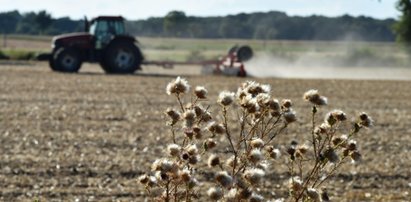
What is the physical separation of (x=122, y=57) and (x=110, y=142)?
17409mm

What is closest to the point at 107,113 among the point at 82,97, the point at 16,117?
the point at 16,117

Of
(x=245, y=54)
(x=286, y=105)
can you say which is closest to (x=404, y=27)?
(x=245, y=54)

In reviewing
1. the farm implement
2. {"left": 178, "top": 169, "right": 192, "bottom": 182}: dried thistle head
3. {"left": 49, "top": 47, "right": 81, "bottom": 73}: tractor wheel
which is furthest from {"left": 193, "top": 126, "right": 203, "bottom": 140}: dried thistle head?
{"left": 49, "top": 47, "right": 81, "bottom": 73}: tractor wheel

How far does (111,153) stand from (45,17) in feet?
299

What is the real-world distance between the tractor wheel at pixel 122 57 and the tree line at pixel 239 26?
A: 74.7 meters

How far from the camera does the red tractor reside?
28.8 meters

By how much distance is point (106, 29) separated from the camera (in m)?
29.3

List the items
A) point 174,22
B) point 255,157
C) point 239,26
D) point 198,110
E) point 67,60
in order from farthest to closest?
1. point 239,26
2. point 174,22
3. point 67,60
4. point 198,110
5. point 255,157

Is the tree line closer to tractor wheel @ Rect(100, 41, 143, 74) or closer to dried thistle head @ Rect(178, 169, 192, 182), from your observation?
tractor wheel @ Rect(100, 41, 143, 74)

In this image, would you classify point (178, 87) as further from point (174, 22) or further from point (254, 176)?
point (174, 22)

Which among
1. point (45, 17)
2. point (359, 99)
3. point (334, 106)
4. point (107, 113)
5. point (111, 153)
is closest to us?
point (111, 153)

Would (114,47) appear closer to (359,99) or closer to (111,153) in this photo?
(359,99)

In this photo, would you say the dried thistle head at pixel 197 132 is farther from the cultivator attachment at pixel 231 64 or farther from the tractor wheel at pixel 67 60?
the tractor wheel at pixel 67 60

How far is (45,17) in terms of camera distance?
99438 mm
